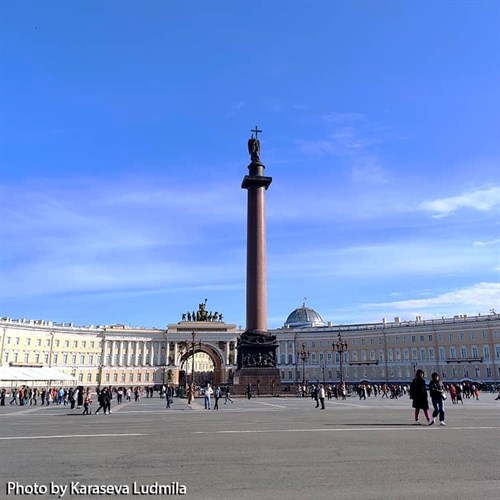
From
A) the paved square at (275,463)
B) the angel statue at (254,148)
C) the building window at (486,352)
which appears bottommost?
the paved square at (275,463)

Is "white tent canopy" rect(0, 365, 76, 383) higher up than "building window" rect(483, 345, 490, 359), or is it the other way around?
"building window" rect(483, 345, 490, 359)

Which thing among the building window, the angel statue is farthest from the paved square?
the building window

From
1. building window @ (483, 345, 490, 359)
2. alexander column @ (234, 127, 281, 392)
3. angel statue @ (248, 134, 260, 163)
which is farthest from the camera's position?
building window @ (483, 345, 490, 359)

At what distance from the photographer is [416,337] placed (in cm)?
9469

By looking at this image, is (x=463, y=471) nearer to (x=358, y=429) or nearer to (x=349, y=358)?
(x=358, y=429)

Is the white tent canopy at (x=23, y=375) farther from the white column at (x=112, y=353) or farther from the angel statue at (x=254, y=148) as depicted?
the white column at (x=112, y=353)

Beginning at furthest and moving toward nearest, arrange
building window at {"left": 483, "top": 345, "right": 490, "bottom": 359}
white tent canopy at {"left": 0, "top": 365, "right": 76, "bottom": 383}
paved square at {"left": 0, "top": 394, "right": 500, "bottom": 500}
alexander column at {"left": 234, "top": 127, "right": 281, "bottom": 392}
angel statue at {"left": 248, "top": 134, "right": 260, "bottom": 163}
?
building window at {"left": 483, "top": 345, "right": 490, "bottom": 359} → angel statue at {"left": 248, "top": 134, "right": 260, "bottom": 163} → alexander column at {"left": 234, "top": 127, "right": 281, "bottom": 392} → white tent canopy at {"left": 0, "top": 365, "right": 76, "bottom": 383} → paved square at {"left": 0, "top": 394, "right": 500, "bottom": 500}

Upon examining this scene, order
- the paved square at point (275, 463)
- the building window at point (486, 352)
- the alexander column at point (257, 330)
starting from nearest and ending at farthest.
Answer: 1. the paved square at point (275, 463)
2. the alexander column at point (257, 330)
3. the building window at point (486, 352)

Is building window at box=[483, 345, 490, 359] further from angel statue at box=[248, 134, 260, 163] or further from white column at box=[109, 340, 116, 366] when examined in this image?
white column at box=[109, 340, 116, 366]

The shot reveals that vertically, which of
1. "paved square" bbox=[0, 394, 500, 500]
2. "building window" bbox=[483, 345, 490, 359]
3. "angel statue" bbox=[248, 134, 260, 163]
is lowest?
"paved square" bbox=[0, 394, 500, 500]

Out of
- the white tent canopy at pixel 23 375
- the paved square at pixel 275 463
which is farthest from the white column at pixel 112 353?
the paved square at pixel 275 463

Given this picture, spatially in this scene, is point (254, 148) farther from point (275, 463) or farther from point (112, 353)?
point (112, 353)

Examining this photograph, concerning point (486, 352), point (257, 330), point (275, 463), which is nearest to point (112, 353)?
point (486, 352)

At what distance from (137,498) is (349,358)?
4076 inches
